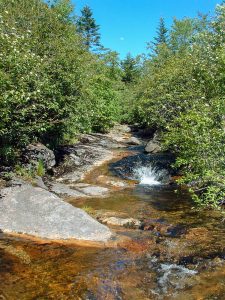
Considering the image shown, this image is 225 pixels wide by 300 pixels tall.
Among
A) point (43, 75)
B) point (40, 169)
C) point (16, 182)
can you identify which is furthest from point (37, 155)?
point (16, 182)

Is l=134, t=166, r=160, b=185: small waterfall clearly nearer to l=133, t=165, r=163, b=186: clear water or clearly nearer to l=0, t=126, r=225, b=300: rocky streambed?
l=133, t=165, r=163, b=186: clear water


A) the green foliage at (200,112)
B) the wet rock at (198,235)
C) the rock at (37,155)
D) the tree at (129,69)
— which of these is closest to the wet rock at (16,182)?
the rock at (37,155)

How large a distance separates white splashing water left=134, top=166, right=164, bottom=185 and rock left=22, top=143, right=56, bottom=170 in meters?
6.54

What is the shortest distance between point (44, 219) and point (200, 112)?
756cm

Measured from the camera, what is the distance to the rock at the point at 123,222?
14.4 meters

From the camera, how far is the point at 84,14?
287 ft

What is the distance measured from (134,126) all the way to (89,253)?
149ft

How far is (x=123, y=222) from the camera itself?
1452 centimetres

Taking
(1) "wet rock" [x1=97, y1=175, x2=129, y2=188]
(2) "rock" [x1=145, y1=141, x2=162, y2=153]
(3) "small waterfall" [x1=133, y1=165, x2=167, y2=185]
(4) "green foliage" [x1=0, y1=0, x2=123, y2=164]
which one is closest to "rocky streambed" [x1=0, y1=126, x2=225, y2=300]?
(1) "wet rock" [x1=97, y1=175, x2=129, y2=188]

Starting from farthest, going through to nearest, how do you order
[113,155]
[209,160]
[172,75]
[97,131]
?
[97,131] < [113,155] < [172,75] < [209,160]

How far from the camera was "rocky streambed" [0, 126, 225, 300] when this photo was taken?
909cm

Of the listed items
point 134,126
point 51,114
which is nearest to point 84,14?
point 134,126

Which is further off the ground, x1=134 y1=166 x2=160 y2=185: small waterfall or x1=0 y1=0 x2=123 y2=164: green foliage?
x1=0 y1=0 x2=123 y2=164: green foliage

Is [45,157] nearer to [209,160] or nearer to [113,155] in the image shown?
[113,155]
